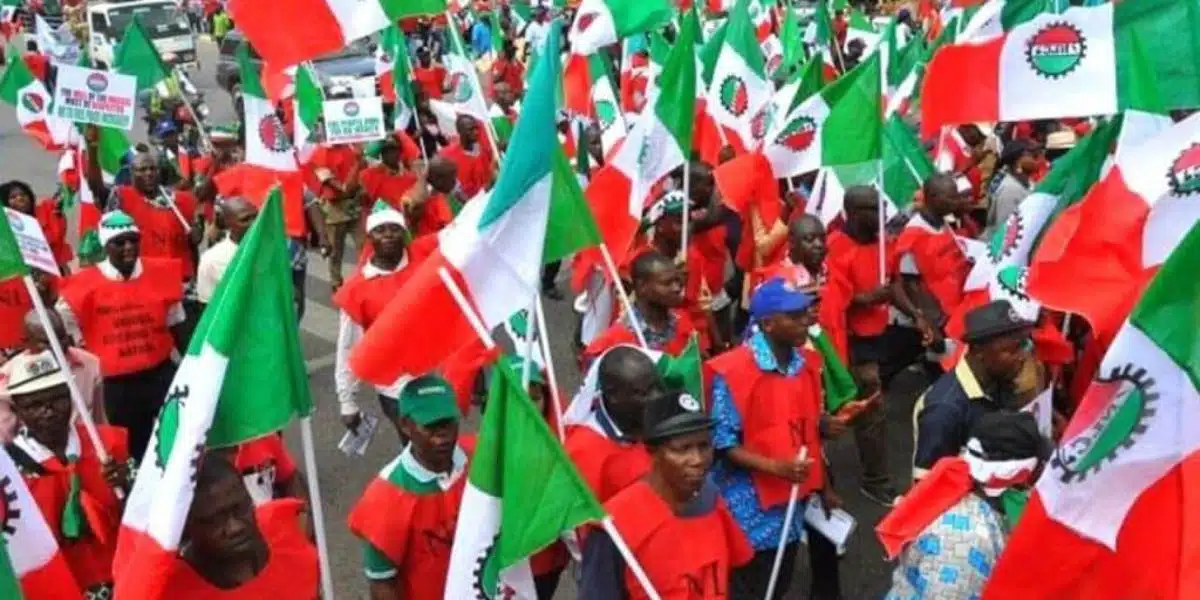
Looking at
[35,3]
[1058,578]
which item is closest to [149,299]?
[1058,578]

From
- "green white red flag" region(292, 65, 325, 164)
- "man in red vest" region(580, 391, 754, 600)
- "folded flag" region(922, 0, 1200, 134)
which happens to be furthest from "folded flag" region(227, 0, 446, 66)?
"green white red flag" region(292, 65, 325, 164)

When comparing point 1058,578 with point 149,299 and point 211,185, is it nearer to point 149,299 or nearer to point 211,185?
point 149,299

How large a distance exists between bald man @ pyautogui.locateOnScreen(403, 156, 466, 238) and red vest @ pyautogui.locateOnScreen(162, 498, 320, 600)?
4652 mm

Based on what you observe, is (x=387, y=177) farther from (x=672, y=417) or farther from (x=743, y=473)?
(x=672, y=417)

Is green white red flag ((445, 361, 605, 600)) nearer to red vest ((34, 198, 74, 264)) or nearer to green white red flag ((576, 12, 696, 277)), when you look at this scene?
green white red flag ((576, 12, 696, 277))

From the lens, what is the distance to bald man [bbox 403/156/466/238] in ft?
27.7

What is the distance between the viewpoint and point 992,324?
439 cm

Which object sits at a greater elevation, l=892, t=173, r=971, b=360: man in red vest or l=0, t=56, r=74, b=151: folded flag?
l=0, t=56, r=74, b=151: folded flag

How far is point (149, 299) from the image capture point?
20.9 ft

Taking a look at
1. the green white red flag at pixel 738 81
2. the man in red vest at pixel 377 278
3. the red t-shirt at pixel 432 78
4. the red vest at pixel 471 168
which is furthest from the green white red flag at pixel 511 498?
the red t-shirt at pixel 432 78

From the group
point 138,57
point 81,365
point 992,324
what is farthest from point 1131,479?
point 138,57

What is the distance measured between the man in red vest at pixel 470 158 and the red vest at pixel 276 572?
7.18m

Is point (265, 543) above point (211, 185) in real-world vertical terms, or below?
above

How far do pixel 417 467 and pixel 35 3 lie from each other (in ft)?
122
